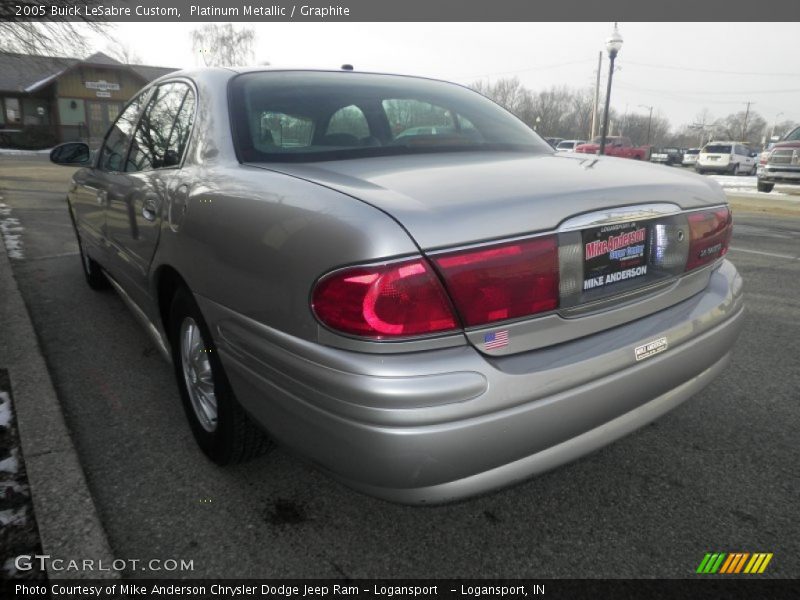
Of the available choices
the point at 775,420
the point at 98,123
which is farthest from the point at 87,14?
the point at 98,123

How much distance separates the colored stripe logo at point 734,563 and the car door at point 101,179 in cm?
322

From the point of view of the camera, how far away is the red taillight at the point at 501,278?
1.47 m

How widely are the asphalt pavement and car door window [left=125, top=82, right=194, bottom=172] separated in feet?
3.86

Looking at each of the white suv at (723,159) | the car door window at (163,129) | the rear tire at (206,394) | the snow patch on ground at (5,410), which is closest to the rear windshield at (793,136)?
the white suv at (723,159)

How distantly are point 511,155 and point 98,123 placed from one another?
49.6 metres

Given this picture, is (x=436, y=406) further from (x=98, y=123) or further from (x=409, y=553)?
(x=98, y=123)

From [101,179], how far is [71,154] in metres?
1.07

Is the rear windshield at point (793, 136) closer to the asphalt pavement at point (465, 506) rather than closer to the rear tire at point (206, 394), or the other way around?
the asphalt pavement at point (465, 506)

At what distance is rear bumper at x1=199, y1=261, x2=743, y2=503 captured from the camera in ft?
4.66

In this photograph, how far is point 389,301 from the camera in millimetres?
1438

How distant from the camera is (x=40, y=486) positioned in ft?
6.92

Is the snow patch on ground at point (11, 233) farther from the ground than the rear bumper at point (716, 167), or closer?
closer

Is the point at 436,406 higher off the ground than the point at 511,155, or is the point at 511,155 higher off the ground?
the point at 511,155

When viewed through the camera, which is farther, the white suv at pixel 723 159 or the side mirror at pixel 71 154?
the white suv at pixel 723 159
